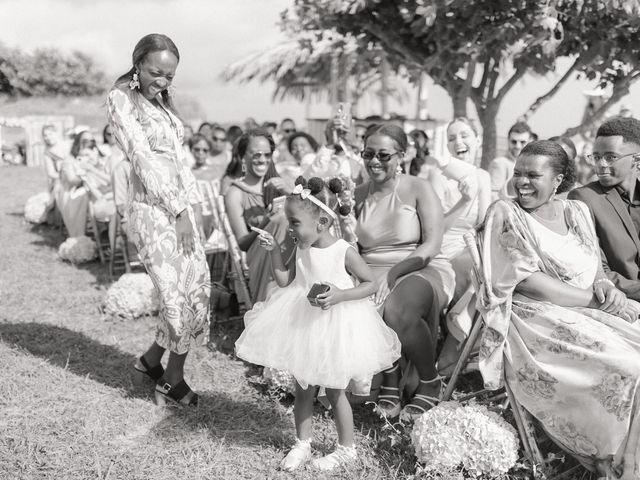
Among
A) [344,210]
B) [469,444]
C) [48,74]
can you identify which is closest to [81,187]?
[344,210]

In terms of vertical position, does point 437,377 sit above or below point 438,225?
below

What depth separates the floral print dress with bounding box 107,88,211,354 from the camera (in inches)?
142

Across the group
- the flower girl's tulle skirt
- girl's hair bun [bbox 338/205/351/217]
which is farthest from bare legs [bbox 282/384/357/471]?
girl's hair bun [bbox 338/205/351/217]

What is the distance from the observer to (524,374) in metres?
3.11

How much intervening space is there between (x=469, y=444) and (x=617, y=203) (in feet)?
5.53

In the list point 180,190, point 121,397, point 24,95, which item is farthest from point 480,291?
point 24,95

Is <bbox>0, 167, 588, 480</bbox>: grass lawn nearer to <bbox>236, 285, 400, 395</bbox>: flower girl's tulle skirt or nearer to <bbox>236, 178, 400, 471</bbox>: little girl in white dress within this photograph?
<bbox>236, 178, 400, 471</bbox>: little girl in white dress

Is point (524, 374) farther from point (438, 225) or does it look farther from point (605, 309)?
point (438, 225)

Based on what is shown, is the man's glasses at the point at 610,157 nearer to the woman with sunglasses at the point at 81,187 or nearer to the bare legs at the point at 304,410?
the bare legs at the point at 304,410

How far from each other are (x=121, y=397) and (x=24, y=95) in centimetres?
4467

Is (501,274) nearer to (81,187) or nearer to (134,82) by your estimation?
(134,82)

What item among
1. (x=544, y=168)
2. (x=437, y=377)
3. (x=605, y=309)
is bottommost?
(x=437, y=377)

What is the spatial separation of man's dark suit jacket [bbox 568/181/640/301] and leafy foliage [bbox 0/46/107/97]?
44.9 metres

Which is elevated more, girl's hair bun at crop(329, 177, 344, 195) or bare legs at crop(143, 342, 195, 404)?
girl's hair bun at crop(329, 177, 344, 195)
